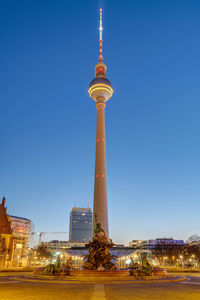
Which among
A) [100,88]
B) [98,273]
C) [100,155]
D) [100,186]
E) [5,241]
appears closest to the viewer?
[98,273]

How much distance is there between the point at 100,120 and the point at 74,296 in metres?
82.2

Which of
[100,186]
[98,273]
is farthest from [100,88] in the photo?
[98,273]

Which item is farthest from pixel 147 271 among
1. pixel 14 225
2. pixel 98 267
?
pixel 14 225

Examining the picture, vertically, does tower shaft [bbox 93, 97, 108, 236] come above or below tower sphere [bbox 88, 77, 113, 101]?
below

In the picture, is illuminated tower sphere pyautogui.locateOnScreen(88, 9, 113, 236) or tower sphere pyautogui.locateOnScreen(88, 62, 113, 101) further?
tower sphere pyautogui.locateOnScreen(88, 62, 113, 101)

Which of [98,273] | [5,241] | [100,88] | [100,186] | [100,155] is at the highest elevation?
[100,88]

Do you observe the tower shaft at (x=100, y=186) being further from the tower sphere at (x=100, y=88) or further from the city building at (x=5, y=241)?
the city building at (x=5, y=241)

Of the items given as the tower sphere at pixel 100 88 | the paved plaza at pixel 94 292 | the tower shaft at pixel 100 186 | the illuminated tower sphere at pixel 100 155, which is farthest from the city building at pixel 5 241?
the paved plaza at pixel 94 292

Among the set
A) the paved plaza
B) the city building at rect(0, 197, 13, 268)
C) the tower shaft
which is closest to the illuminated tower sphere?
the tower shaft

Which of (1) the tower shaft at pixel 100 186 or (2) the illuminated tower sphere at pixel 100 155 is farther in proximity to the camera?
(2) the illuminated tower sphere at pixel 100 155

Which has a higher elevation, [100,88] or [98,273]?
[100,88]

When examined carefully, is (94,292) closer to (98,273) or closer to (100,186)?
(98,273)

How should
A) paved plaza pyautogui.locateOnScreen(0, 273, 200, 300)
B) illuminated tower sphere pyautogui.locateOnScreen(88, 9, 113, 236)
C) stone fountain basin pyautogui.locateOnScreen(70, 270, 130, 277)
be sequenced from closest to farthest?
paved plaza pyautogui.locateOnScreen(0, 273, 200, 300) → stone fountain basin pyautogui.locateOnScreen(70, 270, 130, 277) → illuminated tower sphere pyautogui.locateOnScreen(88, 9, 113, 236)

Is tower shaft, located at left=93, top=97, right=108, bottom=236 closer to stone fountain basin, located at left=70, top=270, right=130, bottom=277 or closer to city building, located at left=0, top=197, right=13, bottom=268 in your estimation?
city building, located at left=0, top=197, right=13, bottom=268
